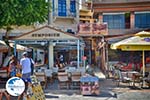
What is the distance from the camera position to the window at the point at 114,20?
3725 centimetres

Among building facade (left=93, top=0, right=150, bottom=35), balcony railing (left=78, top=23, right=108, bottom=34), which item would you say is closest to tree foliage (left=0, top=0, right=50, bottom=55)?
balcony railing (left=78, top=23, right=108, bottom=34)

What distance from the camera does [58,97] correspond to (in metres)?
14.6

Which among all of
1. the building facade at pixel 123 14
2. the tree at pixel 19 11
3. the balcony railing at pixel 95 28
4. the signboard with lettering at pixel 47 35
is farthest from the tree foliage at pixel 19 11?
the building facade at pixel 123 14

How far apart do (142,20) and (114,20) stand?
2809mm

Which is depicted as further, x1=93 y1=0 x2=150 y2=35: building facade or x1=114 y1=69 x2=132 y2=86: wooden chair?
A: x1=93 y1=0 x2=150 y2=35: building facade

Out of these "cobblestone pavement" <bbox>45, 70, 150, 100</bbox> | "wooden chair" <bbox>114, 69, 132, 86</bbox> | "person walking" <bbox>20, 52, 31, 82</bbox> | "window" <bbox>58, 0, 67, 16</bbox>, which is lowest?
"cobblestone pavement" <bbox>45, 70, 150, 100</bbox>

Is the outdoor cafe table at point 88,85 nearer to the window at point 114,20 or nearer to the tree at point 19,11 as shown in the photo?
the tree at point 19,11

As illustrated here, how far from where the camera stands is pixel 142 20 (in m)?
36.7

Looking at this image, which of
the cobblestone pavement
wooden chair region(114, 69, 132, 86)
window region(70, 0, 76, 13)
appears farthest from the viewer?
window region(70, 0, 76, 13)

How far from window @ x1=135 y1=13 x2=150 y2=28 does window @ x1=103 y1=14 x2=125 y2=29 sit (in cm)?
141

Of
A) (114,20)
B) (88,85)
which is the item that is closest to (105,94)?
(88,85)

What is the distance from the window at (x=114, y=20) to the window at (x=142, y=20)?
4.62 feet

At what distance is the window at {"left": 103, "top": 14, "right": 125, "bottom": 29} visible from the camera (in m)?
37.2

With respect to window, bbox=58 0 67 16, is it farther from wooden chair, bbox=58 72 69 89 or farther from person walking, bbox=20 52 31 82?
person walking, bbox=20 52 31 82
